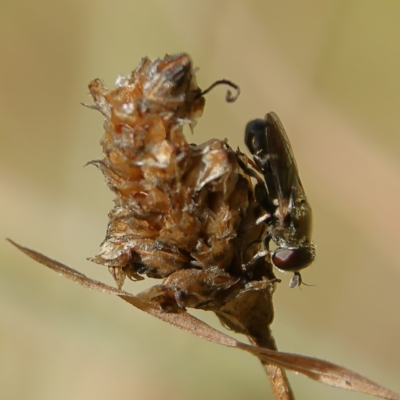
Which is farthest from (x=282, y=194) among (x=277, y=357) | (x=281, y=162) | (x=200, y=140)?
(x=200, y=140)

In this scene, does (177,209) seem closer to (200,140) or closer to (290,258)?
(290,258)

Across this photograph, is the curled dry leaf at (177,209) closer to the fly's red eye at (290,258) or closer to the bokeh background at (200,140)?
the fly's red eye at (290,258)

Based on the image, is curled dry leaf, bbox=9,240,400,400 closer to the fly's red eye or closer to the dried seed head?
the dried seed head

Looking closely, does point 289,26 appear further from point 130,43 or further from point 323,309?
point 323,309

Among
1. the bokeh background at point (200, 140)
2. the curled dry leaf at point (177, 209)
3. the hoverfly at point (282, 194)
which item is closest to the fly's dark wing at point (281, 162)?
the hoverfly at point (282, 194)

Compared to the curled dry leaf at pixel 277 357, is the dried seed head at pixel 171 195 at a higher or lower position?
higher

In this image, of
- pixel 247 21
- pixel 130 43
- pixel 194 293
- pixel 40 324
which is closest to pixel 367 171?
pixel 247 21
